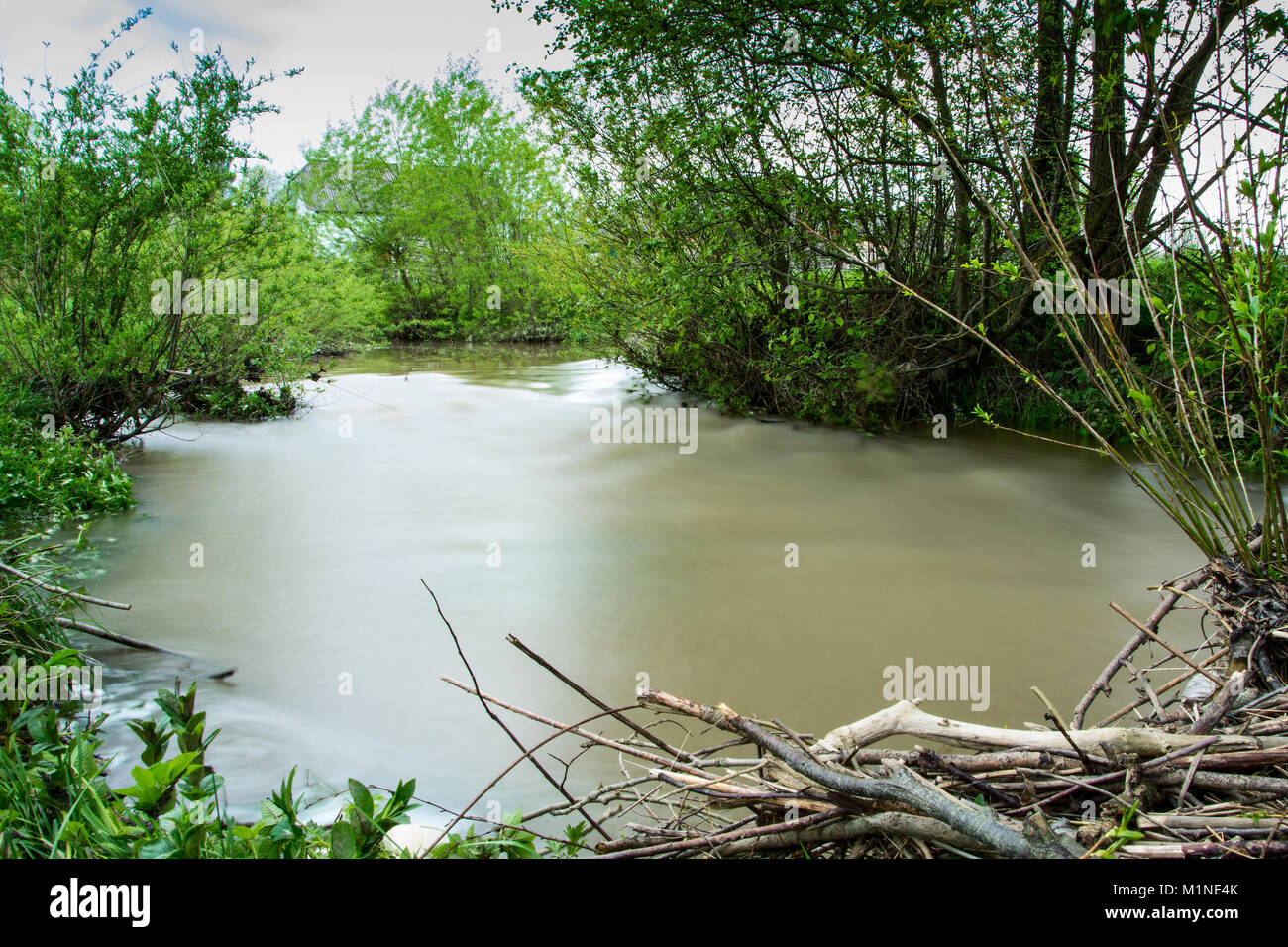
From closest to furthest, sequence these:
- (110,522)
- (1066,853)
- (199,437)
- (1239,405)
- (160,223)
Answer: (1066,853) → (110,522) → (160,223) → (1239,405) → (199,437)

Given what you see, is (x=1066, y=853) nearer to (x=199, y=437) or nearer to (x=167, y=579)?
(x=167, y=579)

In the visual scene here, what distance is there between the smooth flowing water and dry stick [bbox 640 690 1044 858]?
161 centimetres

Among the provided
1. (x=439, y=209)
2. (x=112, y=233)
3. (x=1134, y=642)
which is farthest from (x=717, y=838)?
(x=439, y=209)

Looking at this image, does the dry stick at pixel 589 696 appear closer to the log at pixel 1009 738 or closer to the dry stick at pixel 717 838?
the dry stick at pixel 717 838

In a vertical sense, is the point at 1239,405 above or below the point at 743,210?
below

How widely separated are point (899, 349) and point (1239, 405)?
12.4 feet

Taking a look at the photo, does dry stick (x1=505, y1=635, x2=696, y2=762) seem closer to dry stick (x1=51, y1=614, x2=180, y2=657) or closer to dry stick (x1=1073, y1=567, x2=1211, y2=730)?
dry stick (x1=1073, y1=567, x2=1211, y2=730)

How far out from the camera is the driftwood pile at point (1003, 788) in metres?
1.67

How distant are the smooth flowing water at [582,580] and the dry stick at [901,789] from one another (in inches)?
63.5

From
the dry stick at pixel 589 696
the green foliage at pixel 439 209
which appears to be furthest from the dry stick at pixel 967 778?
the green foliage at pixel 439 209

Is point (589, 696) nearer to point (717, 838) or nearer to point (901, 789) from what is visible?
point (717, 838)

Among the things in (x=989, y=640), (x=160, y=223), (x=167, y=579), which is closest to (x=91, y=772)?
(x=167, y=579)

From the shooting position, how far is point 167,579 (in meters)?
5.30

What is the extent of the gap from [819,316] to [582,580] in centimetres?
547
